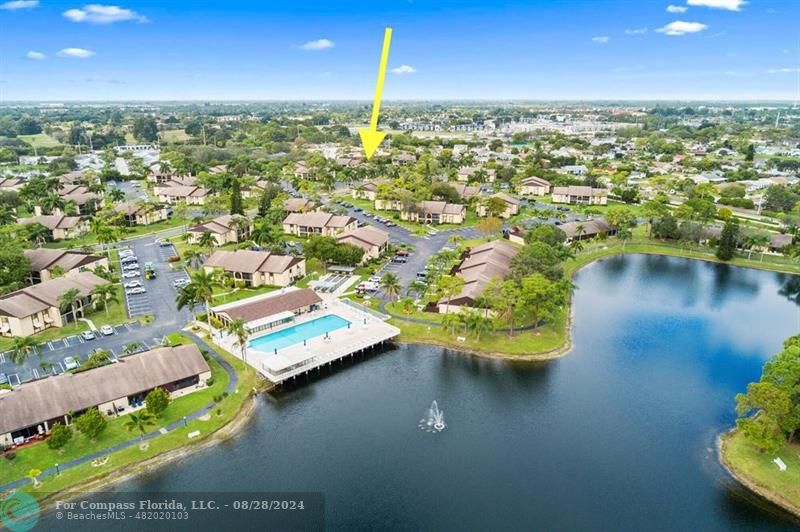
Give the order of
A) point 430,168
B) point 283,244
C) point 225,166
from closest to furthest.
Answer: point 283,244 → point 430,168 → point 225,166

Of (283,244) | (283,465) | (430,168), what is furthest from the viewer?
(430,168)

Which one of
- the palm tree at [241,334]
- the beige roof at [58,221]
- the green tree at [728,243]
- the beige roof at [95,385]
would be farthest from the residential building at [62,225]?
the green tree at [728,243]

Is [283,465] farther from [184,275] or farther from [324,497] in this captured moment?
[184,275]

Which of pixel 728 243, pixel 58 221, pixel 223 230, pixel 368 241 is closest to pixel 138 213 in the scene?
pixel 58 221

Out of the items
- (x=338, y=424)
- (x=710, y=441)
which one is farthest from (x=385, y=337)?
(x=710, y=441)

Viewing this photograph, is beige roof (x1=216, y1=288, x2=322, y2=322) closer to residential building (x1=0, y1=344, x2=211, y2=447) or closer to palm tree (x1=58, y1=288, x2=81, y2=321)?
residential building (x1=0, y1=344, x2=211, y2=447)

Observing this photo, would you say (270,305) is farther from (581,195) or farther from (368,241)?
(581,195)
